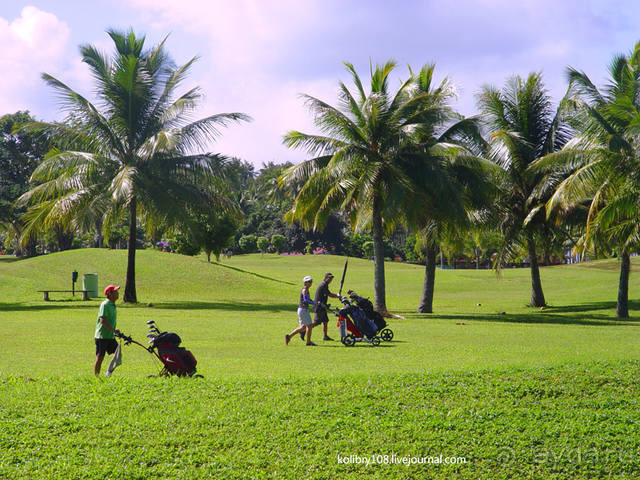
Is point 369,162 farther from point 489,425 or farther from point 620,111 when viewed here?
point 489,425

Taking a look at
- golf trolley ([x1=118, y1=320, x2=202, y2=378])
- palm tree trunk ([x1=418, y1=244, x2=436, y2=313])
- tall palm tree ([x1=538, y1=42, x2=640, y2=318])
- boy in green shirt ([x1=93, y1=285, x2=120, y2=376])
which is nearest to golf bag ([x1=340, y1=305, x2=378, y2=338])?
golf trolley ([x1=118, y1=320, x2=202, y2=378])

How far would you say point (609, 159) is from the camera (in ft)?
69.8

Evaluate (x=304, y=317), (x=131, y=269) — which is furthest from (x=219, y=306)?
(x=304, y=317)

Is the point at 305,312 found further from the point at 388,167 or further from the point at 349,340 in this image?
the point at 388,167

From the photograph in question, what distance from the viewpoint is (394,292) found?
139 ft

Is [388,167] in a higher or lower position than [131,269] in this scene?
higher

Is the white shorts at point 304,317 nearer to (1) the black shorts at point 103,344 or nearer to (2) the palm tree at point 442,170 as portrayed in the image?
(1) the black shorts at point 103,344

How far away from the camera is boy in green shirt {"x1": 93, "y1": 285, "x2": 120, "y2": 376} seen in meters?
9.93

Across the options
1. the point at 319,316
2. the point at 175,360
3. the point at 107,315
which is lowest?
the point at 175,360

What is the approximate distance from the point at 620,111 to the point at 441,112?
6.39 meters

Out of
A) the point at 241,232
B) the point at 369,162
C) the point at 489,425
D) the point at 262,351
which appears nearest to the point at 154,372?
the point at 262,351

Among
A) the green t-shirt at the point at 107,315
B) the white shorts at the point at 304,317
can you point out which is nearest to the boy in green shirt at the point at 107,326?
the green t-shirt at the point at 107,315

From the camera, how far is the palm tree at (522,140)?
2959cm

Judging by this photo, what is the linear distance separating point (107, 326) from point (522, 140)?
2366cm
